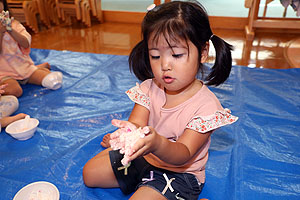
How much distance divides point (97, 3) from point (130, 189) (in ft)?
9.46

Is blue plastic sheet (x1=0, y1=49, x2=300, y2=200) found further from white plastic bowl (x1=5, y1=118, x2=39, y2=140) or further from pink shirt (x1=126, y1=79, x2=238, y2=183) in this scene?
pink shirt (x1=126, y1=79, x2=238, y2=183)

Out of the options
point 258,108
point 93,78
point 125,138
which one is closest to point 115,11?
point 93,78

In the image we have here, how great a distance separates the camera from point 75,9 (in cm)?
303

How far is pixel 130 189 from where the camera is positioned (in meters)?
0.90

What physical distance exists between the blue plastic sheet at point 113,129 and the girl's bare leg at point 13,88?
0.06 metres

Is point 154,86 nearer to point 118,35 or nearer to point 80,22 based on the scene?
point 118,35

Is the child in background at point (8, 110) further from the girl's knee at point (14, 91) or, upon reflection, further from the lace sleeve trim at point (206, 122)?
the lace sleeve trim at point (206, 122)

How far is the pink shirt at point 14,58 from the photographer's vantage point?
1563 mm

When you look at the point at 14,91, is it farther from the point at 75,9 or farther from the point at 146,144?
the point at 75,9

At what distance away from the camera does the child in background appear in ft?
4.12

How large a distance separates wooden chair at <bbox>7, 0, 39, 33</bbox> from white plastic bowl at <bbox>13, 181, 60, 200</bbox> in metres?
2.44

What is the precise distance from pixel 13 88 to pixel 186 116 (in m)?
1.16

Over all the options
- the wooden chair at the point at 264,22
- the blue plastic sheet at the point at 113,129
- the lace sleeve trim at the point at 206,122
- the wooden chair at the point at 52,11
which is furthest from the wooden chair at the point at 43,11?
the lace sleeve trim at the point at 206,122

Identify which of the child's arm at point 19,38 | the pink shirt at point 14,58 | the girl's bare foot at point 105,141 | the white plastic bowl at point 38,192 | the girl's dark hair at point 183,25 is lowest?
the white plastic bowl at point 38,192
